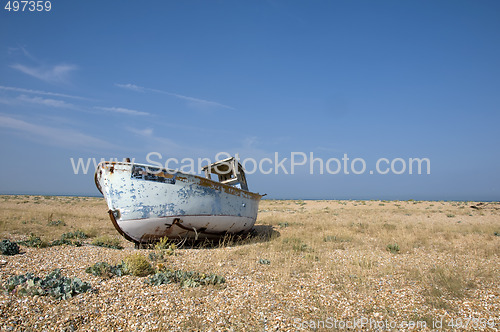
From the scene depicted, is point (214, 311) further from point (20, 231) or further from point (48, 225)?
point (48, 225)

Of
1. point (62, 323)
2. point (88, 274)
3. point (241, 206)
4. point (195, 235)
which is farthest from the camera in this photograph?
point (241, 206)

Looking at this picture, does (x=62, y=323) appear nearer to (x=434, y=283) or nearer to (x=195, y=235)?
(x=195, y=235)

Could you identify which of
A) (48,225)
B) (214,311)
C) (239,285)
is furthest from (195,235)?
(48,225)

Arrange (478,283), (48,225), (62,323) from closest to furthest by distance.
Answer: (62,323) → (478,283) → (48,225)

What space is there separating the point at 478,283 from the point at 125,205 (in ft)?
31.4

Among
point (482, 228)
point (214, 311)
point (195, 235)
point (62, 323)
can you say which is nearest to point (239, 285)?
point (214, 311)

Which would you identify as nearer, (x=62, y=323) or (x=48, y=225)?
(x=62, y=323)

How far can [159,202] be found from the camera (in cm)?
902

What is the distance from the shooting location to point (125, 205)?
28.8ft

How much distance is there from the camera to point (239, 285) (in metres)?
6.26

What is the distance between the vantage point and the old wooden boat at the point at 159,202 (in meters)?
8.79

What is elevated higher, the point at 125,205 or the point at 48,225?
the point at 125,205

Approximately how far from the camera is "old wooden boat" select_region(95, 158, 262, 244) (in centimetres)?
879

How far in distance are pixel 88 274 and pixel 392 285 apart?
6.77m
